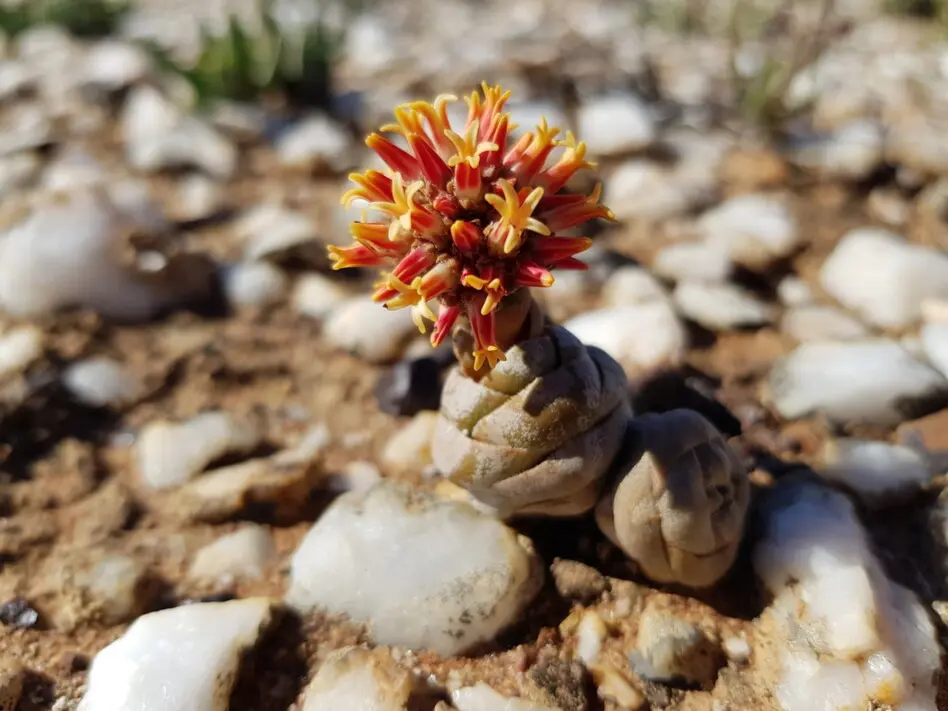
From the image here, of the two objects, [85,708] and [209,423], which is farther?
[209,423]

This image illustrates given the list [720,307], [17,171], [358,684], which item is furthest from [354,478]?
[17,171]

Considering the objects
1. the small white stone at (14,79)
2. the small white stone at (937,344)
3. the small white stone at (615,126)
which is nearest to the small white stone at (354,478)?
the small white stone at (937,344)

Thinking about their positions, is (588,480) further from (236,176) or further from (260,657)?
(236,176)

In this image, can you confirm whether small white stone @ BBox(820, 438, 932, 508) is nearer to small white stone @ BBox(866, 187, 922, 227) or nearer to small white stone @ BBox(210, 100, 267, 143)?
small white stone @ BBox(866, 187, 922, 227)

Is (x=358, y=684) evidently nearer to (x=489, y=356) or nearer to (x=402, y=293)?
(x=489, y=356)

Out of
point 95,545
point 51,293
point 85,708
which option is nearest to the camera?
point 85,708

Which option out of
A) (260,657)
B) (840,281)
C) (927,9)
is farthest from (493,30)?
Result: (260,657)

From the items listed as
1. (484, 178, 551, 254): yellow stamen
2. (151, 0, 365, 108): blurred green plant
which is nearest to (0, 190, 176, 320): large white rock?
(151, 0, 365, 108): blurred green plant

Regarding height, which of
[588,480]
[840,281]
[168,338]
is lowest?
[168,338]
